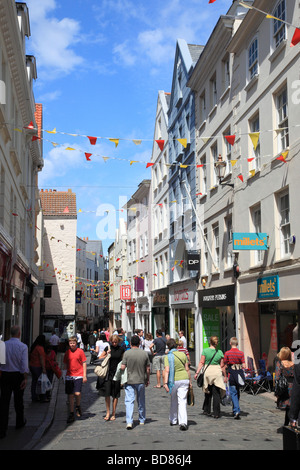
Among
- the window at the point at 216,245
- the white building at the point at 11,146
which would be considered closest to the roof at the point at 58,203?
the white building at the point at 11,146

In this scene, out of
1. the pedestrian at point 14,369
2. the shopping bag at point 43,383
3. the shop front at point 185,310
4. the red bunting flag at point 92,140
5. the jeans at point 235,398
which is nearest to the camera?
the pedestrian at point 14,369

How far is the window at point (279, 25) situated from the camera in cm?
1458

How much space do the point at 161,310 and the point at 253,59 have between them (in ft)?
61.0

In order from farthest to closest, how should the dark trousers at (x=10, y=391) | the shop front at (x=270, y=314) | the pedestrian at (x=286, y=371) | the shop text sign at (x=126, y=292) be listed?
the shop text sign at (x=126, y=292) → the shop front at (x=270, y=314) → the pedestrian at (x=286, y=371) → the dark trousers at (x=10, y=391)

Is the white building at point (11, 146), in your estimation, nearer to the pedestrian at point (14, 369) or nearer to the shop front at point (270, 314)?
the pedestrian at point (14, 369)

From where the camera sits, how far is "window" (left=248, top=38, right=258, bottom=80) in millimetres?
17000

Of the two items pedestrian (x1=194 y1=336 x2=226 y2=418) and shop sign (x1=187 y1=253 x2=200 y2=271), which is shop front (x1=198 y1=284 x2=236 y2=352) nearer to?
shop sign (x1=187 y1=253 x2=200 y2=271)

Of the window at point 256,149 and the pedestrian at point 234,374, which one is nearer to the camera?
the pedestrian at point 234,374

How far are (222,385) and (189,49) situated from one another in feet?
71.1

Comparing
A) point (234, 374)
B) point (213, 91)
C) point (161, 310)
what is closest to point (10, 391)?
point (234, 374)

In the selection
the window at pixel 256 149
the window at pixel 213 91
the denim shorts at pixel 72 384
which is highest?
the window at pixel 213 91

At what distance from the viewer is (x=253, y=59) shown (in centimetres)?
1730

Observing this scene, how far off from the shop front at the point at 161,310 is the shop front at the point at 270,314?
13.0 m

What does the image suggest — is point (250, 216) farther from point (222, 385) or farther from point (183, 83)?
point (183, 83)
